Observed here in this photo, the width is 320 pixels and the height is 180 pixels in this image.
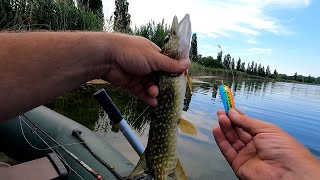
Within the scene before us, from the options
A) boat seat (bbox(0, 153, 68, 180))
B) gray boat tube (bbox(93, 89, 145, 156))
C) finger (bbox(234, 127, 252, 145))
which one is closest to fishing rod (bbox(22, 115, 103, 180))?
boat seat (bbox(0, 153, 68, 180))

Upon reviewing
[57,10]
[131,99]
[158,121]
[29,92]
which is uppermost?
[57,10]

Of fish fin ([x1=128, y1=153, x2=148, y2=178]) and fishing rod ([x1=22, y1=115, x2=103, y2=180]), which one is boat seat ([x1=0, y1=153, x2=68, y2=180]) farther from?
fish fin ([x1=128, y1=153, x2=148, y2=178])

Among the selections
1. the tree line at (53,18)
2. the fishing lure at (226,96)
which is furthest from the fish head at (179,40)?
the tree line at (53,18)

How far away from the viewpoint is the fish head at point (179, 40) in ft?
7.16

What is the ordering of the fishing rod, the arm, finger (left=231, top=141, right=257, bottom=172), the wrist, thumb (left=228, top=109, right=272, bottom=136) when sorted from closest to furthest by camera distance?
the arm, the wrist, thumb (left=228, top=109, right=272, bottom=136), finger (left=231, top=141, right=257, bottom=172), the fishing rod

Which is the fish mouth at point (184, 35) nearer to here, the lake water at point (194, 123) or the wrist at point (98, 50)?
A: the wrist at point (98, 50)

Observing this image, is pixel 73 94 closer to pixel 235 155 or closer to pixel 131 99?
pixel 131 99

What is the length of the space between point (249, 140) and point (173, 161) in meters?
0.70

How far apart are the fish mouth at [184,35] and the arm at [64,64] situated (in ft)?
0.37

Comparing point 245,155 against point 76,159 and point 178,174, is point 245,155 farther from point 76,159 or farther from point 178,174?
point 76,159

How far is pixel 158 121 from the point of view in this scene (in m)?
2.31

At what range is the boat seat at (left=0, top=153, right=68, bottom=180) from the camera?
9.57 feet

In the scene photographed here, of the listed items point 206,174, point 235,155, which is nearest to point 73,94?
point 206,174

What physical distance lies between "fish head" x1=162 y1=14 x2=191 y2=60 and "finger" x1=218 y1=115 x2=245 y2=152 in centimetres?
74
